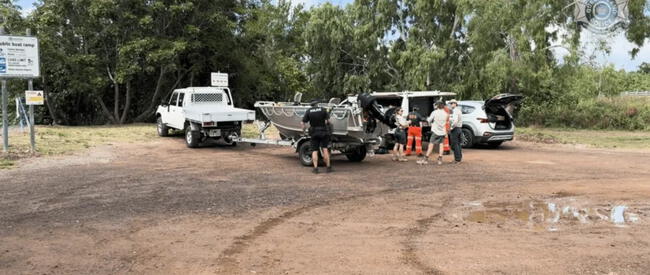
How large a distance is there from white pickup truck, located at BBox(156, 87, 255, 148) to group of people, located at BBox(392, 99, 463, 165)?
14.7ft

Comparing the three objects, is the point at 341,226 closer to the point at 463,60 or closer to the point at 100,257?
the point at 100,257

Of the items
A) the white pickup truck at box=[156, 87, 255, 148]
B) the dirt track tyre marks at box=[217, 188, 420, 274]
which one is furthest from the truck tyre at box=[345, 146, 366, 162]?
the white pickup truck at box=[156, 87, 255, 148]

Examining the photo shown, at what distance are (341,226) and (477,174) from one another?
5.23 m

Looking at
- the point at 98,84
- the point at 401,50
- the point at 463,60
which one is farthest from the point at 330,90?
the point at 98,84

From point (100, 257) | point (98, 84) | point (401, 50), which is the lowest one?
point (100, 257)

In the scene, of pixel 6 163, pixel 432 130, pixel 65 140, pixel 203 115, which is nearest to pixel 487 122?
pixel 432 130

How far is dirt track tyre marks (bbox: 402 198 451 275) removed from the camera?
474 cm

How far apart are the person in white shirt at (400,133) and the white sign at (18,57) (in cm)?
939

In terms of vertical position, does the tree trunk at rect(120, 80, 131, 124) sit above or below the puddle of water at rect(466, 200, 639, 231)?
above

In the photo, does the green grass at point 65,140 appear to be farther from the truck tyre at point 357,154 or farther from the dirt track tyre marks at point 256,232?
the dirt track tyre marks at point 256,232

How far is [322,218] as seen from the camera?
6.88 meters

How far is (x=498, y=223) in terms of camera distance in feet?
21.6
